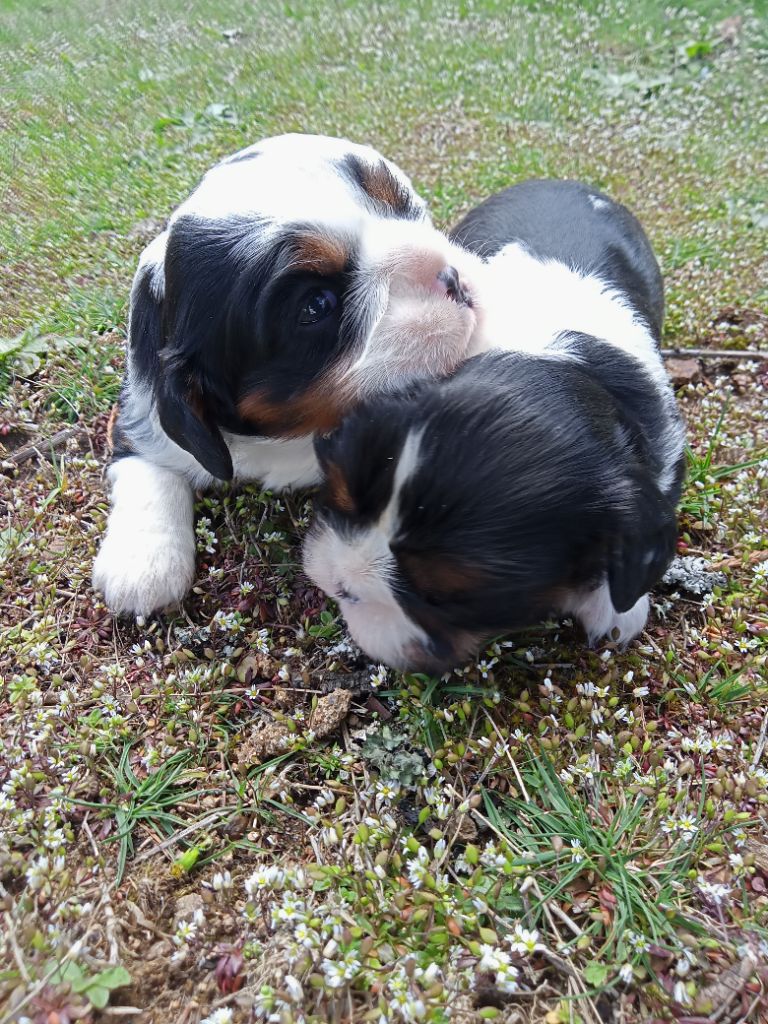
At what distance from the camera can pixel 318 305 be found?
242 centimetres

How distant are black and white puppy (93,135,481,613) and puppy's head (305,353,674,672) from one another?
0.36m

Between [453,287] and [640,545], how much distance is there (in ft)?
3.62

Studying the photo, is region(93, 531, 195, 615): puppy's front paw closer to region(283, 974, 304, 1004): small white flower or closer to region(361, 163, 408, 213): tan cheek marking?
region(283, 974, 304, 1004): small white flower

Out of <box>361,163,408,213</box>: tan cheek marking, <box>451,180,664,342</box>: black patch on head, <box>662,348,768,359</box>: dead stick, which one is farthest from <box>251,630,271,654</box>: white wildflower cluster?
<box>662,348,768,359</box>: dead stick

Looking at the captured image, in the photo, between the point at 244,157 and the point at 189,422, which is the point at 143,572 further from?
the point at 244,157

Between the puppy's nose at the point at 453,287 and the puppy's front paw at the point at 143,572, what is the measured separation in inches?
53.2

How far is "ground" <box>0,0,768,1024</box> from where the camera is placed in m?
1.77

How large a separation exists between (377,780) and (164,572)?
108cm

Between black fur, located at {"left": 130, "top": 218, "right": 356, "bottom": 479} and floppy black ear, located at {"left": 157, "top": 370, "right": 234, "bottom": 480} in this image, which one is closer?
black fur, located at {"left": 130, "top": 218, "right": 356, "bottom": 479}

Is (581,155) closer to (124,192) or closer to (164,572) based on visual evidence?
(124,192)

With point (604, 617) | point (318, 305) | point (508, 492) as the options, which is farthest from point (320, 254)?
point (604, 617)

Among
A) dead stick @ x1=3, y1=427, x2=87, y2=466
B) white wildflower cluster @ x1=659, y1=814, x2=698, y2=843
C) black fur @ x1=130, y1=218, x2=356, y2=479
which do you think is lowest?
white wildflower cluster @ x1=659, y1=814, x2=698, y2=843

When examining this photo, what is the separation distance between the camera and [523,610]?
2.07 m

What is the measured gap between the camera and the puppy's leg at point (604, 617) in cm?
242
